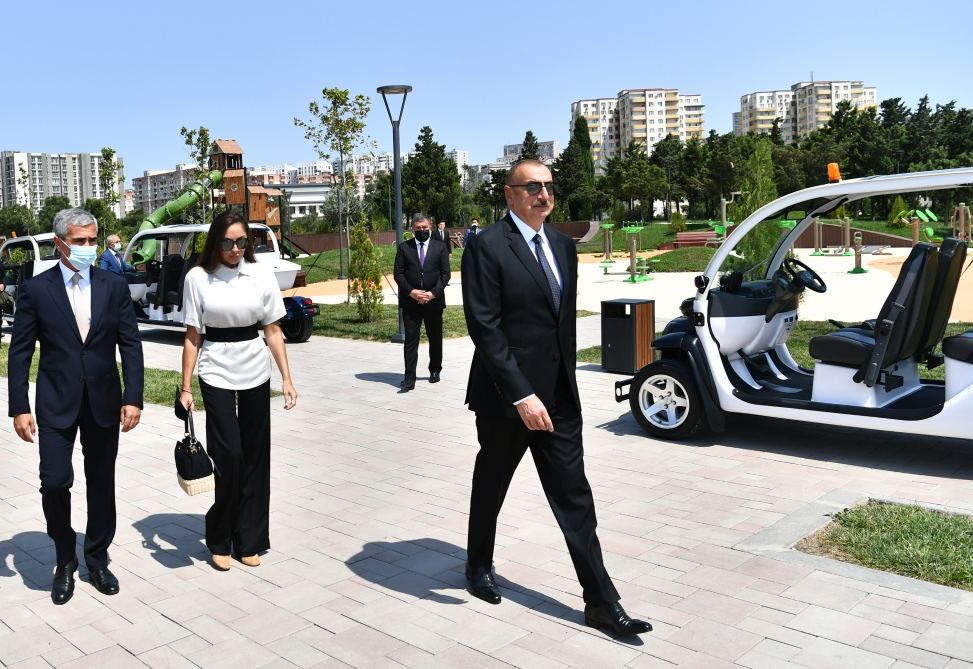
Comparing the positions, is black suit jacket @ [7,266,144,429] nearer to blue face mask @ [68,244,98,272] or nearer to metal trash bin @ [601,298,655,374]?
blue face mask @ [68,244,98,272]

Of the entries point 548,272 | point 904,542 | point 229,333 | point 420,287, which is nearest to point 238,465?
point 229,333

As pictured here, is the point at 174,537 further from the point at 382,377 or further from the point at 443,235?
the point at 443,235

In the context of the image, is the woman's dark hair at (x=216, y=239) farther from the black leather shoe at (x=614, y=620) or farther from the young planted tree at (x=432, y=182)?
the young planted tree at (x=432, y=182)

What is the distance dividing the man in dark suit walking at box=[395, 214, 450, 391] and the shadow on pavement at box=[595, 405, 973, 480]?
2.73 metres

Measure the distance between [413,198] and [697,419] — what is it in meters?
69.7

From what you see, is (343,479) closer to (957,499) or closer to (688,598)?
(688,598)

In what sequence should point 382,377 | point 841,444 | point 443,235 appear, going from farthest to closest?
point 443,235 < point 382,377 < point 841,444

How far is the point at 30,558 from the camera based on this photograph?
519 cm

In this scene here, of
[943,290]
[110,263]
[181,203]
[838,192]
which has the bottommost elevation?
[943,290]

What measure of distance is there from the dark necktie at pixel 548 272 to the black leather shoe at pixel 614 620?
121 centimetres

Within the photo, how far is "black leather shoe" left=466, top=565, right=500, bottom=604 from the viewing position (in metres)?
4.28

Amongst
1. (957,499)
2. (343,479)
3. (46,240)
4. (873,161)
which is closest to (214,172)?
(46,240)

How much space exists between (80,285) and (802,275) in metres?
5.27

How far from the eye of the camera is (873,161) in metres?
62.2
